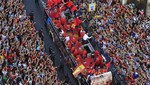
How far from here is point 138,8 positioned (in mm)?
49750

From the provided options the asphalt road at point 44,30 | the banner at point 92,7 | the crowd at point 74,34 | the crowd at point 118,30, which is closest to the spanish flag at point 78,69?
the crowd at point 74,34

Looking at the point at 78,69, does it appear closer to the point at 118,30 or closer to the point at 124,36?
the point at 124,36

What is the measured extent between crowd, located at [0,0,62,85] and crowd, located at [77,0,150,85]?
5.70 meters

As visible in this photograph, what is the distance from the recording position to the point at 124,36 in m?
42.9

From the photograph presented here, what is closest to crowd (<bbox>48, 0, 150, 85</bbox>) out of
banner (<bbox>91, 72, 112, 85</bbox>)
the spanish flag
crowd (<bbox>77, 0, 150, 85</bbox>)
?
crowd (<bbox>77, 0, 150, 85</bbox>)

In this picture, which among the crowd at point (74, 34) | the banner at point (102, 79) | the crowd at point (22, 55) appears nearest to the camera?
the crowd at point (22, 55)

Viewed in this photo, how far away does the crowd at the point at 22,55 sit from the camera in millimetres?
36469

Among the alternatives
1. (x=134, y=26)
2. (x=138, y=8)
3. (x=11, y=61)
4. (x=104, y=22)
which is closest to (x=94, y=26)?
(x=104, y=22)

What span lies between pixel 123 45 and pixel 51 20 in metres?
8.33

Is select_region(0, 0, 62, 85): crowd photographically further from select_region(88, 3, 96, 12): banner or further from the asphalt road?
select_region(88, 3, 96, 12): banner

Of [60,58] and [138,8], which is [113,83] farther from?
[138,8]

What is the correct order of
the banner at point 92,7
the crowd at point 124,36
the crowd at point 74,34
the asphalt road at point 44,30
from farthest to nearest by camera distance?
the banner at point 92,7
the asphalt road at point 44,30
the crowd at point 74,34
the crowd at point 124,36

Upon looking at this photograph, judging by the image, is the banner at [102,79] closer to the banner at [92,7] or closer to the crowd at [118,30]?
the crowd at [118,30]

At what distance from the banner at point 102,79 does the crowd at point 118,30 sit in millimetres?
1182
